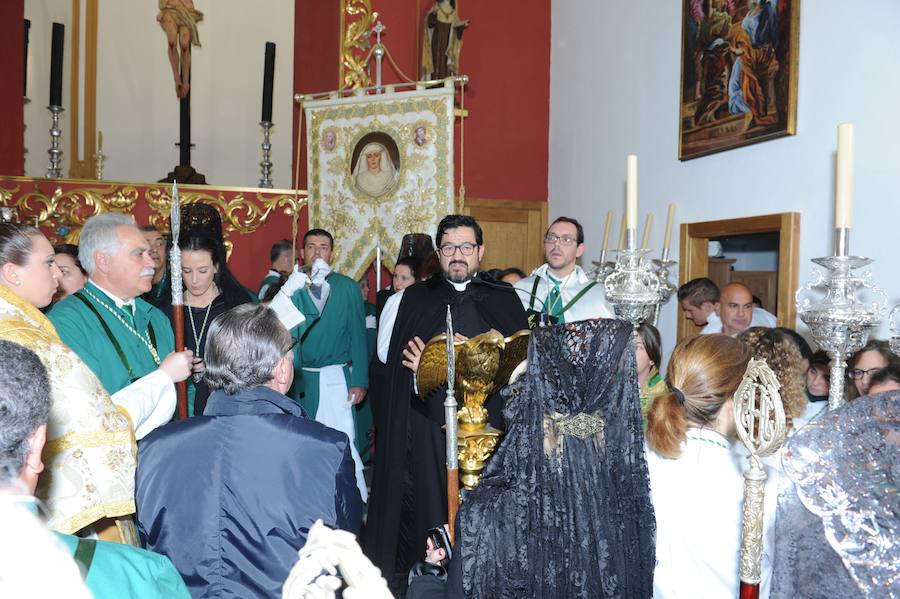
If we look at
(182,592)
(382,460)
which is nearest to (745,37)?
(382,460)

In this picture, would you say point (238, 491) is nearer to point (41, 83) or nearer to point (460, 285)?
point (460, 285)

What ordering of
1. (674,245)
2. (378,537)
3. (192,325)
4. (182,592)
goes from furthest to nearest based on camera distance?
(674,245), (192,325), (378,537), (182,592)

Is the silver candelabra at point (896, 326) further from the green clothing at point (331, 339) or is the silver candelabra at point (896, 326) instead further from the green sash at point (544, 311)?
the green clothing at point (331, 339)

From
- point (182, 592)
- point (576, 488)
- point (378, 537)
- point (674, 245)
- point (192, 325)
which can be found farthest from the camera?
point (674, 245)

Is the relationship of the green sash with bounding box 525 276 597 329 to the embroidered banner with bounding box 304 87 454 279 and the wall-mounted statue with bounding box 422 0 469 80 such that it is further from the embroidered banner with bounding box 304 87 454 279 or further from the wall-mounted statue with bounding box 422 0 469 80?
the wall-mounted statue with bounding box 422 0 469 80

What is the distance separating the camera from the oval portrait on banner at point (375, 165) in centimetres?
715

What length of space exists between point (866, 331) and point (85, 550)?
6.34 feet

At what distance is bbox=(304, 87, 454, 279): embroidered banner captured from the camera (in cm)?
695

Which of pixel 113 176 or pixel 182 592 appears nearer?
pixel 182 592

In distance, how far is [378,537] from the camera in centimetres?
409

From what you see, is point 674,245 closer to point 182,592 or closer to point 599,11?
point 599,11

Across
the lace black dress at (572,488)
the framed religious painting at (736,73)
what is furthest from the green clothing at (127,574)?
the framed religious painting at (736,73)

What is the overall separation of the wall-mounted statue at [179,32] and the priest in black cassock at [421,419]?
18.2 ft

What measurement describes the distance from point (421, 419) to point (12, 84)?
745cm
